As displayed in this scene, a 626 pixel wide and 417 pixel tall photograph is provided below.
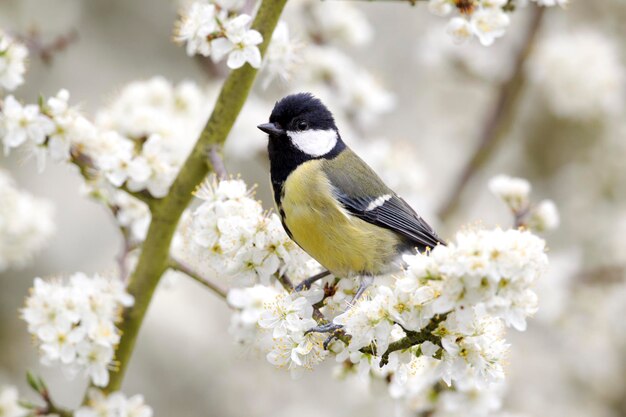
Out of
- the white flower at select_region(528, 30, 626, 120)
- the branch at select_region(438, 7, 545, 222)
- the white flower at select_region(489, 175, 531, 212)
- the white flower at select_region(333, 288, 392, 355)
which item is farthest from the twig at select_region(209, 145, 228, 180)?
the white flower at select_region(528, 30, 626, 120)

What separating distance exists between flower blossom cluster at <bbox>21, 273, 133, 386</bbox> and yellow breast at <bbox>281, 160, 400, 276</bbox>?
0.44 metres

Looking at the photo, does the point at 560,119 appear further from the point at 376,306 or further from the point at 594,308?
the point at 376,306

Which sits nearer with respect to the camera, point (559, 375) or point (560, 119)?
point (559, 375)

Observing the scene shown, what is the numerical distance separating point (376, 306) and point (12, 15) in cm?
309

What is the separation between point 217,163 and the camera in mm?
1703

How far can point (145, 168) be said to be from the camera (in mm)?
1795

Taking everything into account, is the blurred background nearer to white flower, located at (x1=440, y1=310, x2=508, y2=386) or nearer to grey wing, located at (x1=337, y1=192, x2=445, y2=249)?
grey wing, located at (x1=337, y1=192, x2=445, y2=249)

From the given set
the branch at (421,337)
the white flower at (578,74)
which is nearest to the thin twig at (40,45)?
the branch at (421,337)

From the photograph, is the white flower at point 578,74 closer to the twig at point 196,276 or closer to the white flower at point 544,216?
the white flower at point 544,216

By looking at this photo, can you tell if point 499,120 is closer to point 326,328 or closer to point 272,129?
point 272,129

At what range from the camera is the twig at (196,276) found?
5.80 feet

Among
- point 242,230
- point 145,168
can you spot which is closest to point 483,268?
point 242,230

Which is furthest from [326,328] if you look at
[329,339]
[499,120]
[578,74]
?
[578,74]

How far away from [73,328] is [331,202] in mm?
614
